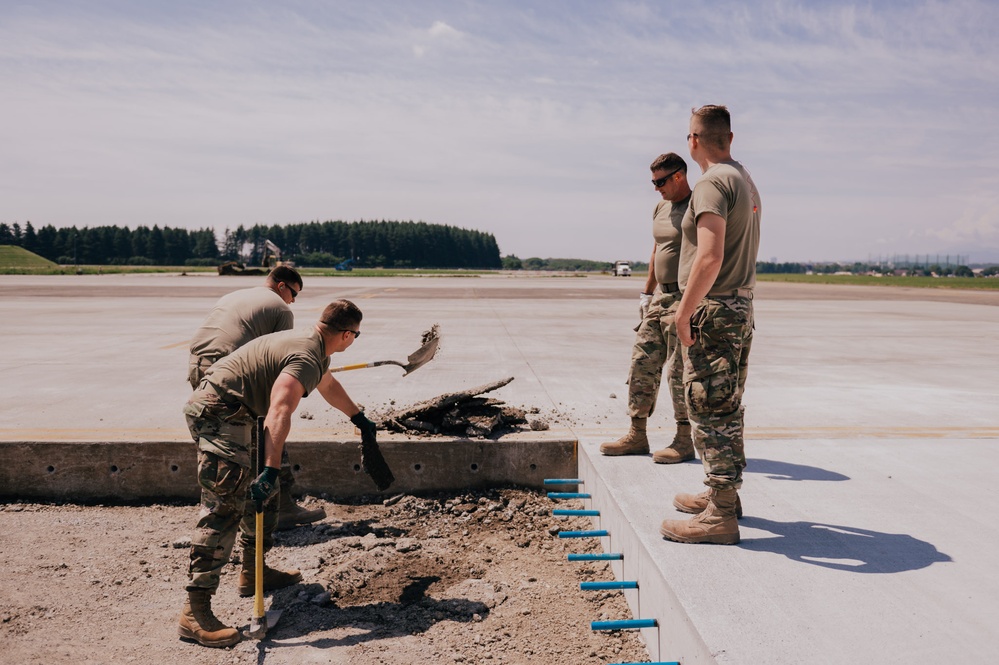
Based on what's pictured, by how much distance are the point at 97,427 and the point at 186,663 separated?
130 inches

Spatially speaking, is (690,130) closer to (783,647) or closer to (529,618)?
(783,647)

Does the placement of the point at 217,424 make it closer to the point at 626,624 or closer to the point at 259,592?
the point at 259,592

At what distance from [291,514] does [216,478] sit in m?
1.50

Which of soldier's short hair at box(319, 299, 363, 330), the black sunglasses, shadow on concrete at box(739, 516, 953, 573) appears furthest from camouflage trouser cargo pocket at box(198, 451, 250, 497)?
the black sunglasses

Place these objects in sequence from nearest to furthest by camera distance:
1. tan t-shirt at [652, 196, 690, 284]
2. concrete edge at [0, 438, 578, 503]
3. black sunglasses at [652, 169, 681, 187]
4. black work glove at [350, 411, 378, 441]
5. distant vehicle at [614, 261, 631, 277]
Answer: black work glove at [350, 411, 378, 441], black sunglasses at [652, 169, 681, 187], tan t-shirt at [652, 196, 690, 284], concrete edge at [0, 438, 578, 503], distant vehicle at [614, 261, 631, 277]

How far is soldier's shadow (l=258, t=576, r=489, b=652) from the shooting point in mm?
3572

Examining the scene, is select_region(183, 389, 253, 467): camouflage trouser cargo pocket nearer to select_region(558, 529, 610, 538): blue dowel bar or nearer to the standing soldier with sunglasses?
the standing soldier with sunglasses

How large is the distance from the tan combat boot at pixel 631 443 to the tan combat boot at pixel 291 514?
2.21 m

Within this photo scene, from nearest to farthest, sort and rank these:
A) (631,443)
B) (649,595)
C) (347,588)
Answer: (649,595)
(347,588)
(631,443)

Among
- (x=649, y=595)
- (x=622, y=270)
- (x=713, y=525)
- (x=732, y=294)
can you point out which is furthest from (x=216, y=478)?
(x=622, y=270)

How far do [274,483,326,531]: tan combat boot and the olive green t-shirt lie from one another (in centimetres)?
151

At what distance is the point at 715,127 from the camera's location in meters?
3.50

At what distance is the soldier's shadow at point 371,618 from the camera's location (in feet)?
11.7

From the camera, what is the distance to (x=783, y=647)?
2.48 meters
